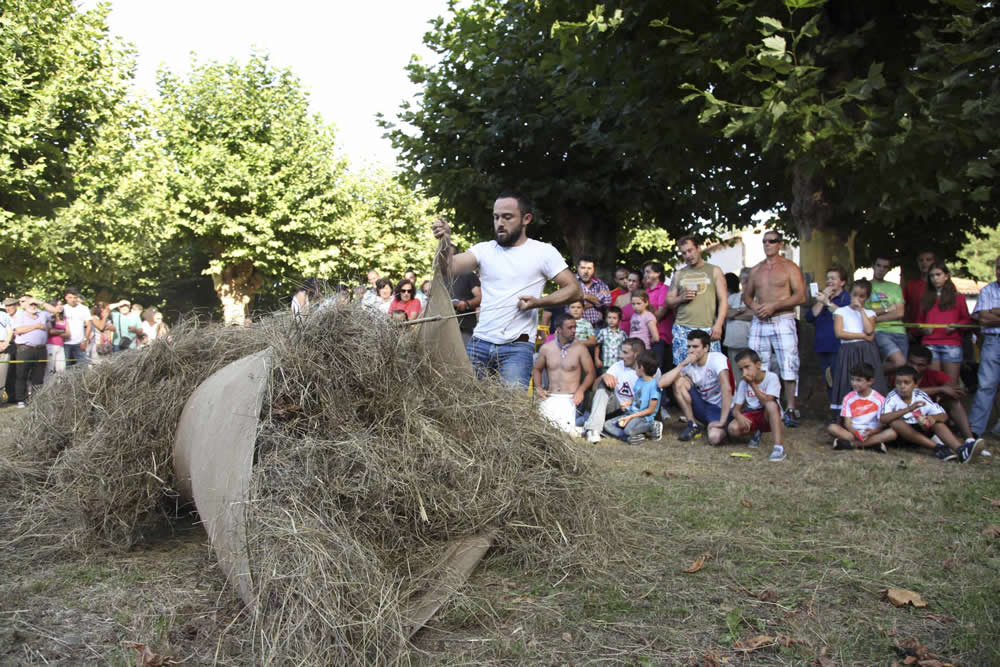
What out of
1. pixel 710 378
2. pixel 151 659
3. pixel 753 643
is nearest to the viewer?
pixel 151 659

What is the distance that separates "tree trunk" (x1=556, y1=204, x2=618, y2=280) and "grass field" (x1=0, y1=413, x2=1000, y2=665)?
11.6 m

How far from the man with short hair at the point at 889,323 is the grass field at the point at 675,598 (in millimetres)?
4002

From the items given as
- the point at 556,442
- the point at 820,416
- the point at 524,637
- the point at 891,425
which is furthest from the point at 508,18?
the point at 524,637

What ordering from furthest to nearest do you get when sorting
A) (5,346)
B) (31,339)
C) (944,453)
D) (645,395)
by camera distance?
1. (31,339)
2. (5,346)
3. (645,395)
4. (944,453)

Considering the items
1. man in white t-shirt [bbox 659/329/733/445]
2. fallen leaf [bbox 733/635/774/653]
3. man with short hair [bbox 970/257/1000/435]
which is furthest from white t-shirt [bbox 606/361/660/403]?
fallen leaf [bbox 733/635/774/653]

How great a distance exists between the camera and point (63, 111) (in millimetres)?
21000

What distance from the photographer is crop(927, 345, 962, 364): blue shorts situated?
9.32 metres

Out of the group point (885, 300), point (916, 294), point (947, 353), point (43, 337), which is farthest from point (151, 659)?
point (43, 337)

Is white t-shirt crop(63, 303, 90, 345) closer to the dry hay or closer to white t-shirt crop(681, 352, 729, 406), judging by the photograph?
the dry hay

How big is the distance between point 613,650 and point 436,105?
14452 mm

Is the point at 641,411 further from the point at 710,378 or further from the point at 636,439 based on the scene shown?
the point at 710,378

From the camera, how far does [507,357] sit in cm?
546

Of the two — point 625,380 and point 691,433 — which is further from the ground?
point 625,380

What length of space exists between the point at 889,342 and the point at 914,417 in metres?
1.90
